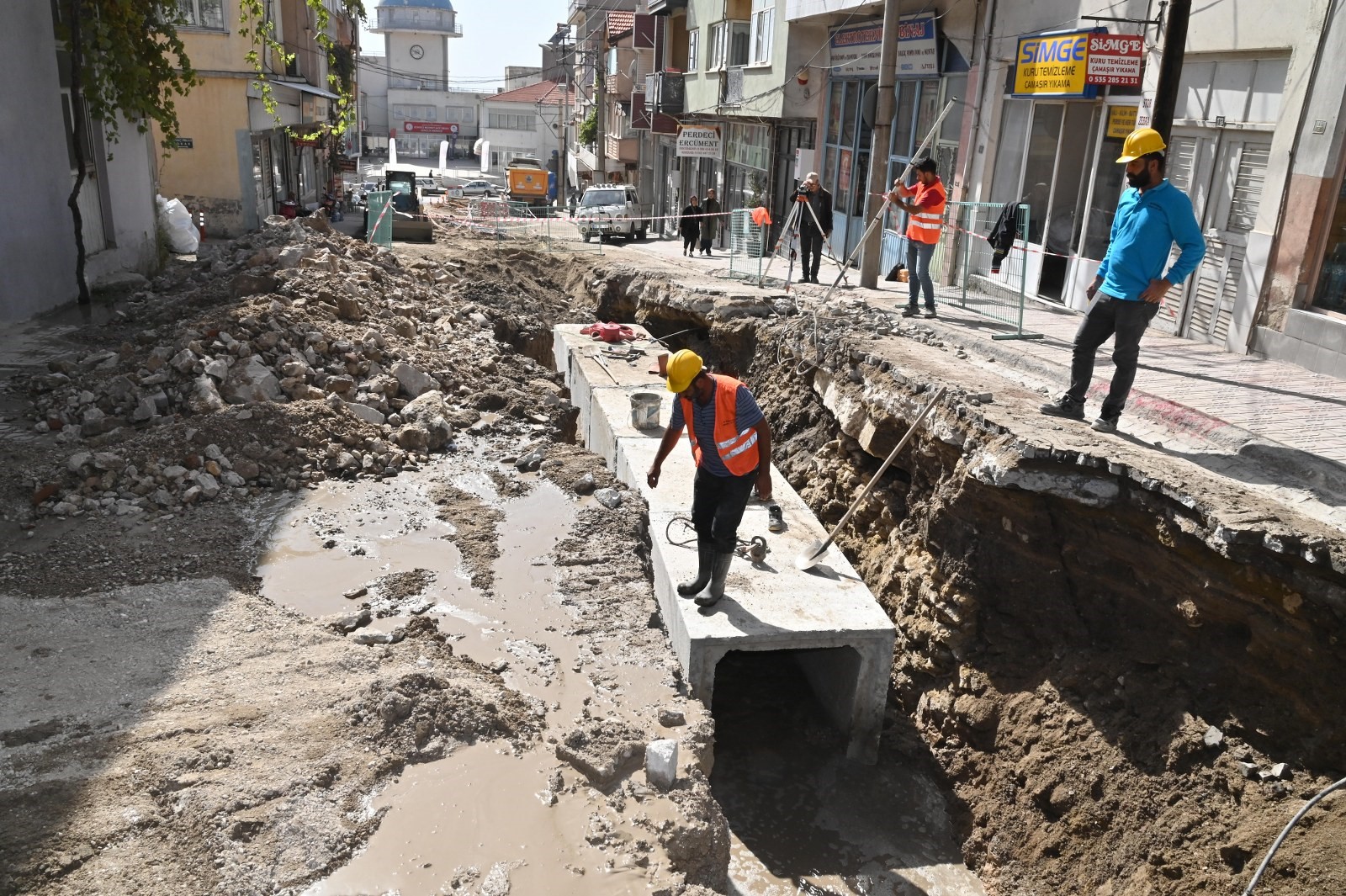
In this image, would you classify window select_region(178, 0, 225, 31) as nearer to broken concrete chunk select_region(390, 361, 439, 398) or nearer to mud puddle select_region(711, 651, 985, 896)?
broken concrete chunk select_region(390, 361, 439, 398)

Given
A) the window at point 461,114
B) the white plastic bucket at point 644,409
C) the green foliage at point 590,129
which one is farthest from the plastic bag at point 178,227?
the window at point 461,114

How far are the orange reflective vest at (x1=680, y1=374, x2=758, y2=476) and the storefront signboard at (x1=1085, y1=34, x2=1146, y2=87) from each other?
7.54 meters

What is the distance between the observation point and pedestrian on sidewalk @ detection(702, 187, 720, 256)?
2288 centimetres

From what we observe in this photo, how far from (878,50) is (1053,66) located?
680 cm

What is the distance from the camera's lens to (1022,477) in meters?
6.95

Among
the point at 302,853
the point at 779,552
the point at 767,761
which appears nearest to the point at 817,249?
the point at 779,552

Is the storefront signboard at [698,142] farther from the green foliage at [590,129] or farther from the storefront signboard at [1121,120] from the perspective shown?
the green foliage at [590,129]

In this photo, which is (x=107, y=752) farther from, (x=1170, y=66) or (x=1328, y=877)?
(x=1170, y=66)

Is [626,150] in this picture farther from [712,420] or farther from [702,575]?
[712,420]

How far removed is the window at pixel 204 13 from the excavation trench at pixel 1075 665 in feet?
65.1

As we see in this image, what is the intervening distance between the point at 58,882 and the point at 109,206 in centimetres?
1354

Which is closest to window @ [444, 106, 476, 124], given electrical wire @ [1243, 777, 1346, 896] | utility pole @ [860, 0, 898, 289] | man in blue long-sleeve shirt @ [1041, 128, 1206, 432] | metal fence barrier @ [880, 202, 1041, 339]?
metal fence barrier @ [880, 202, 1041, 339]

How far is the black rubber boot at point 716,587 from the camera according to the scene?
700cm

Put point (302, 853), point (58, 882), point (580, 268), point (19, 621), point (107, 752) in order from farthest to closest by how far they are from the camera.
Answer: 1. point (580, 268)
2. point (19, 621)
3. point (107, 752)
4. point (302, 853)
5. point (58, 882)
